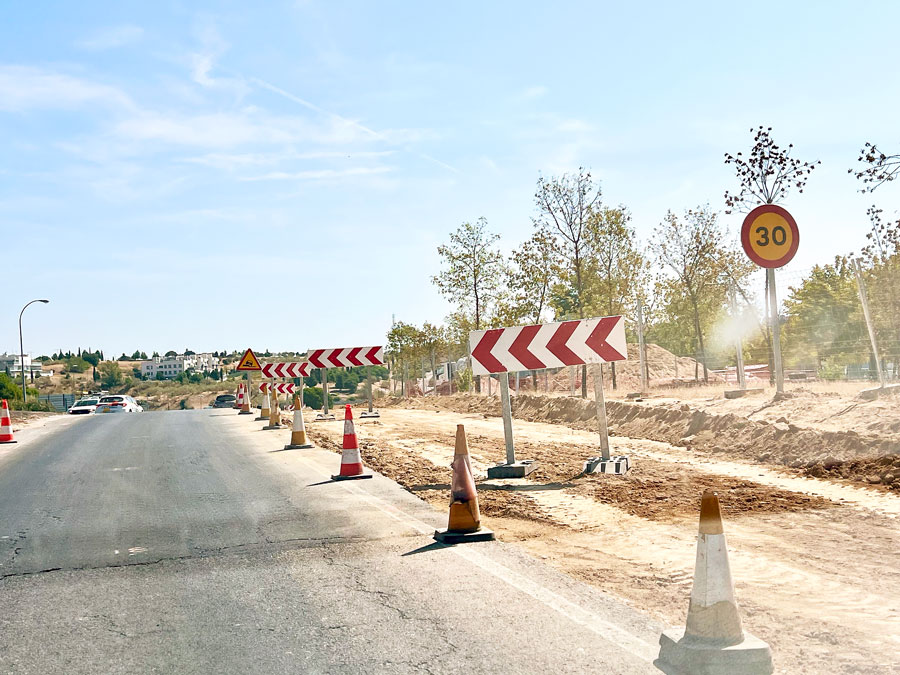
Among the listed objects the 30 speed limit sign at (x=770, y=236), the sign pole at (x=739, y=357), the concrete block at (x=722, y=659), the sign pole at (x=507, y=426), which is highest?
the 30 speed limit sign at (x=770, y=236)

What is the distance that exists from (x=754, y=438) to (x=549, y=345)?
3.97 metres

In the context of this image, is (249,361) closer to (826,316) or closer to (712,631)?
(712,631)

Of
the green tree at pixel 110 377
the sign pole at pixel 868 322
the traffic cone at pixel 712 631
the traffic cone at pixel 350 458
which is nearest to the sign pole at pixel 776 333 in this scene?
the sign pole at pixel 868 322

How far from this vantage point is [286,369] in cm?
2948

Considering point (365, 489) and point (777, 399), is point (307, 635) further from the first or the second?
point (777, 399)

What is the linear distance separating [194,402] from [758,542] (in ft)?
321

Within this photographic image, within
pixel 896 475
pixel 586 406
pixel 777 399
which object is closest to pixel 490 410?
pixel 586 406

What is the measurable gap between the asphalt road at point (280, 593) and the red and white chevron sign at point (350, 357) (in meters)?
15.0

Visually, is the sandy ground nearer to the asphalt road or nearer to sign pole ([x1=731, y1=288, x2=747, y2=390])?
the asphalt road

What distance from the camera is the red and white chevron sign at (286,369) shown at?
93.6ft

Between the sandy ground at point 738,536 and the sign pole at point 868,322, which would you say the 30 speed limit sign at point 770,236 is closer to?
the sign pole at point 868,322

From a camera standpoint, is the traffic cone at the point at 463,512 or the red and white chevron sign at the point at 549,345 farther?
the red and white chevron sign at the point at 549,345

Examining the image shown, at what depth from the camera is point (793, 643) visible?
15.5ft

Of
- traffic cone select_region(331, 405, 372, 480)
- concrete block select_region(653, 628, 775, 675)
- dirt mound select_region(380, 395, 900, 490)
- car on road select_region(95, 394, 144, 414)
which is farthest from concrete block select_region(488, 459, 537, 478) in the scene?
car on road select_region(95, 394, 144, 414)
